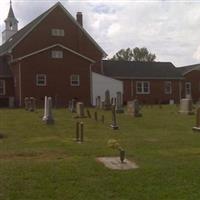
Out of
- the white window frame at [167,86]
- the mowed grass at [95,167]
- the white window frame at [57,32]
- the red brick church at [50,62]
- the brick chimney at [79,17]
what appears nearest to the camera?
the mowed grass at [95,167]

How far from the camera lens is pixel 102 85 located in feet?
162

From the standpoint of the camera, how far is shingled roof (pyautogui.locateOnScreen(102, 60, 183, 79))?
185ft

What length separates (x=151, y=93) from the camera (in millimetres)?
56500

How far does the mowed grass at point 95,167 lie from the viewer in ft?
29.5

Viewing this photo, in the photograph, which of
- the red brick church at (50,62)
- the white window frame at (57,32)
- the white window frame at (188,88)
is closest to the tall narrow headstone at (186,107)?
the red brick church at (50,62)

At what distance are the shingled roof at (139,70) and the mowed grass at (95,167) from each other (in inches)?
1433

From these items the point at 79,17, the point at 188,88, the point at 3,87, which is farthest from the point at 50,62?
the point at 188,88

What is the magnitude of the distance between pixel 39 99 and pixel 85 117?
18.4m

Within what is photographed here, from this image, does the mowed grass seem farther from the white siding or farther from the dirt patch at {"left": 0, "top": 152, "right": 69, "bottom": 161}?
the white siding

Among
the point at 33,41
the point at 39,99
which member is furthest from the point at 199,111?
the point at 33,41

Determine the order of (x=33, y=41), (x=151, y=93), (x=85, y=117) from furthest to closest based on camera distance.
→ (x=151, y=93) → (x=33, y=41) → (x=85, y=117)

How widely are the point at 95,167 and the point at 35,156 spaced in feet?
7.98

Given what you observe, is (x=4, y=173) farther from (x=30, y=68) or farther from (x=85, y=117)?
(x=30, y=68)

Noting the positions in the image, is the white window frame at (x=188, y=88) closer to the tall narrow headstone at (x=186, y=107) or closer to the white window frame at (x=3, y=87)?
the white window frame at (x=3, y=87)
